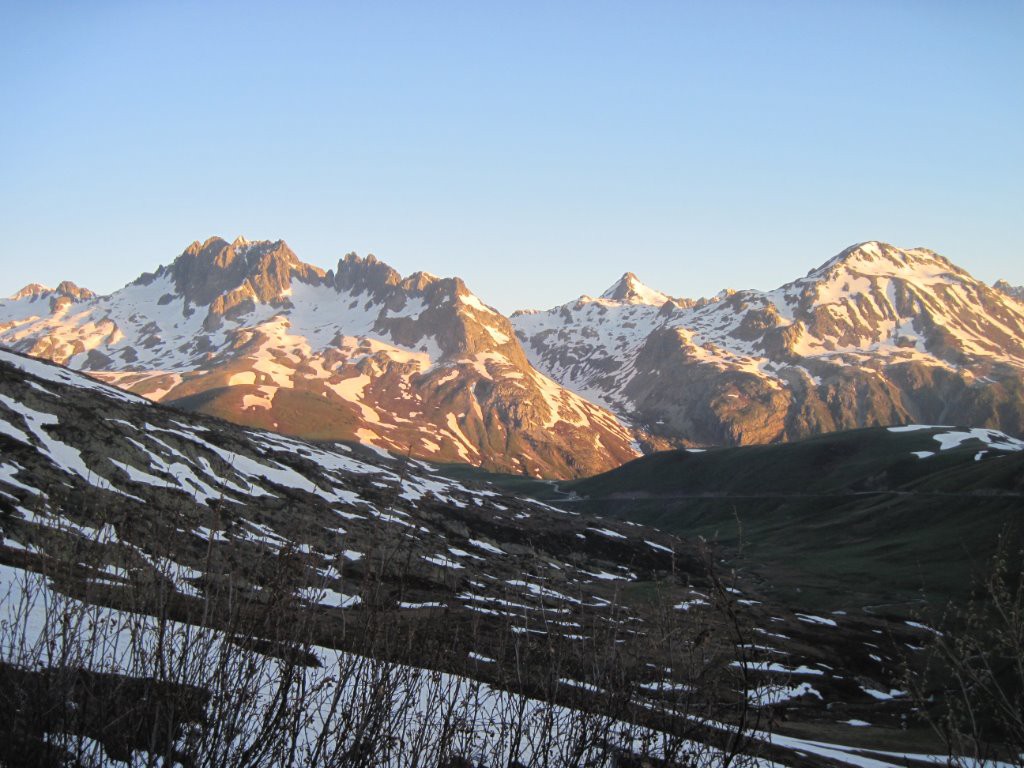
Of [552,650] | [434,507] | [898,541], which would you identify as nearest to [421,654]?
[552,650]

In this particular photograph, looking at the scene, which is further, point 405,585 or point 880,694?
point 880,694

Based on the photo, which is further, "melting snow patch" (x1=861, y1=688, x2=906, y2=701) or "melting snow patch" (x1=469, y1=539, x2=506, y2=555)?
"melting snow patch" (x1=469, y1=539, x2=506, y2=555)

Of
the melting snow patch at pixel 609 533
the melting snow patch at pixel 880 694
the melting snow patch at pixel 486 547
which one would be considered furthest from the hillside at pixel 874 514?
the melting snow patch at pixel 486 547

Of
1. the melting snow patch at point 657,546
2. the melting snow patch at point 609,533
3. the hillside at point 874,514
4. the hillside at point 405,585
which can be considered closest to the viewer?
the hillside at point 405,585

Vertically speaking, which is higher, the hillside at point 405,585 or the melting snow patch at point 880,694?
the hillside at point 405,585

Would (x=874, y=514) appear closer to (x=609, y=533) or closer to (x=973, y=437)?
(x=609, y=533)

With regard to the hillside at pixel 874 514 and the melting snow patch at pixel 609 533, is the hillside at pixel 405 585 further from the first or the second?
the hillside at pixel 874 514

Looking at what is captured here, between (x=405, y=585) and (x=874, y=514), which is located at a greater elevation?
(x=874, y=514)

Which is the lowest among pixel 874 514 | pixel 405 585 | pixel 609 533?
pixel 405 585

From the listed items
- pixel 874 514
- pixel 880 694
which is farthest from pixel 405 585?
pixel 874 514

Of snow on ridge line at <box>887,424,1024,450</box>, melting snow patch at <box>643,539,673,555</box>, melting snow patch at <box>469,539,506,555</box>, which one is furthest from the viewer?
snow on ridge line at <box>887,424,1024,450</box>

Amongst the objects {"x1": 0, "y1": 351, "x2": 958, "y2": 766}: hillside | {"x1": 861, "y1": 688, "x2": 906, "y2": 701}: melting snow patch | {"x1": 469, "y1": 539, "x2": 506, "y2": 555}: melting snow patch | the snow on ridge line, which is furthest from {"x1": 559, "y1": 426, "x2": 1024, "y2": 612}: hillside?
{"x1": 469, "y1": 539, "x2": 506, "y2": 555}: melting snow patch

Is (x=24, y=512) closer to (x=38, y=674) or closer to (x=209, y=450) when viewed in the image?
(x=38, y=674)

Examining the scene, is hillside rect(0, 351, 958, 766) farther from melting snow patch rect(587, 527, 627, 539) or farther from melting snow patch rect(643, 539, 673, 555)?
melting snow patch rect(587, 527, 627, 539)
